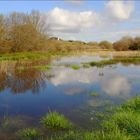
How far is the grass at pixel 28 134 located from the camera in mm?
7482

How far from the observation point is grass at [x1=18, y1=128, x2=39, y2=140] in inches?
295

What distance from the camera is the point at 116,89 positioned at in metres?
15.0

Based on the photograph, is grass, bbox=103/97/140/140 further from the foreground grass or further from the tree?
the tree

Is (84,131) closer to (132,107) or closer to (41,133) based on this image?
(41,133)

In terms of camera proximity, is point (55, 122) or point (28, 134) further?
point (55, 122)

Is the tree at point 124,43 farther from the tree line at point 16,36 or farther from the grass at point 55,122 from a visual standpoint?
the grass at point 55,122

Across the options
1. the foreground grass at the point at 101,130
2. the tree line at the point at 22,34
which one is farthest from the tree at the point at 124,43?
the foreground grass at the point at 101,130

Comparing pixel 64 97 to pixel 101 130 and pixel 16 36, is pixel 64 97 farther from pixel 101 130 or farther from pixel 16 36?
pixel 16 36

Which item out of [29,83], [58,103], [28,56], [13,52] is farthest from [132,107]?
[13,52]

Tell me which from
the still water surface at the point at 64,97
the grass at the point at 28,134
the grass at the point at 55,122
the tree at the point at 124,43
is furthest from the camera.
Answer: the tree at the point at 124,43

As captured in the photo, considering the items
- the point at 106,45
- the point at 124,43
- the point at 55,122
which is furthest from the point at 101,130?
the point at 106,45

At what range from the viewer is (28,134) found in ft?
24.9

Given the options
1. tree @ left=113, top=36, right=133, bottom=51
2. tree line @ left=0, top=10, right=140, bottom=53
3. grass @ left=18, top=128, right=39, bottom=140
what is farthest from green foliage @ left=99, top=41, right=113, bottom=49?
grass @ left=18, top=128, right=39, bottom=140

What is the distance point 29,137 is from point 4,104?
4697mm
